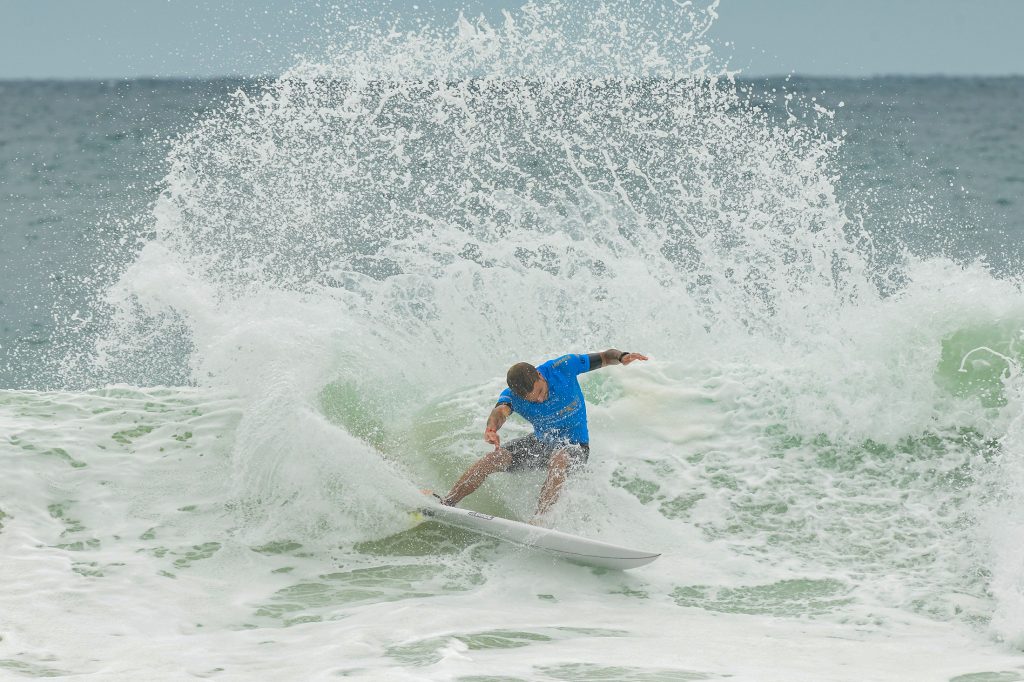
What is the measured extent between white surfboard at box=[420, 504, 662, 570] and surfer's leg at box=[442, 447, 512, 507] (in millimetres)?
265

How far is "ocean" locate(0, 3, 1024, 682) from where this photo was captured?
7160 mm

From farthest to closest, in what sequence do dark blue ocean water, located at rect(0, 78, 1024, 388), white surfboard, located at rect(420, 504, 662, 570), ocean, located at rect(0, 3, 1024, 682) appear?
dark blue ocean water, located at rect(0, 78, 1024, 388)
white surfboard, located at rect(420, 504, 662, 570)
ocean, located at rect(0, 3, 1024, 682)

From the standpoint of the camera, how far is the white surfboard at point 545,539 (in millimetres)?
8125

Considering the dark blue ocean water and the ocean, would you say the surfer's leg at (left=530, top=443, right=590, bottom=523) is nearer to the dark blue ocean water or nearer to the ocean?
the ocean

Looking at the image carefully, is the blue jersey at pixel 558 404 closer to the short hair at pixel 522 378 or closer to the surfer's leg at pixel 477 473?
the short hair at pixel 522 378

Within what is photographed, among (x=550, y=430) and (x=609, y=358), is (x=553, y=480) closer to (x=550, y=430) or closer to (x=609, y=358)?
(x=550, y=430)

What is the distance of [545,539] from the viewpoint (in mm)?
8320

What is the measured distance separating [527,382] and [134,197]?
23509 millimetres

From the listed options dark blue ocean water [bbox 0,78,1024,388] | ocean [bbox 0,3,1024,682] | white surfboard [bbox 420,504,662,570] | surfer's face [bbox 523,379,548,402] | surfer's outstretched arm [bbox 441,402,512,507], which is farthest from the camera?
dark blue ocean water [bbox 0,78,1024,388]

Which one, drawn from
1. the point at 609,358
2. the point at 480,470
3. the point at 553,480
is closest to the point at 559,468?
the point at 553,480

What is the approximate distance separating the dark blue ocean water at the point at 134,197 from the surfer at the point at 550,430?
5244mm

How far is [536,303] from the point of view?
1297cm

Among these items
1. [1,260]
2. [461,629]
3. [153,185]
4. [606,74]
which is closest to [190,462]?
[461,629]

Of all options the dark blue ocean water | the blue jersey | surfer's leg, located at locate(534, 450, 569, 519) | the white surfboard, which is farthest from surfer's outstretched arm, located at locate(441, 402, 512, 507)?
the dark blue ocean water
